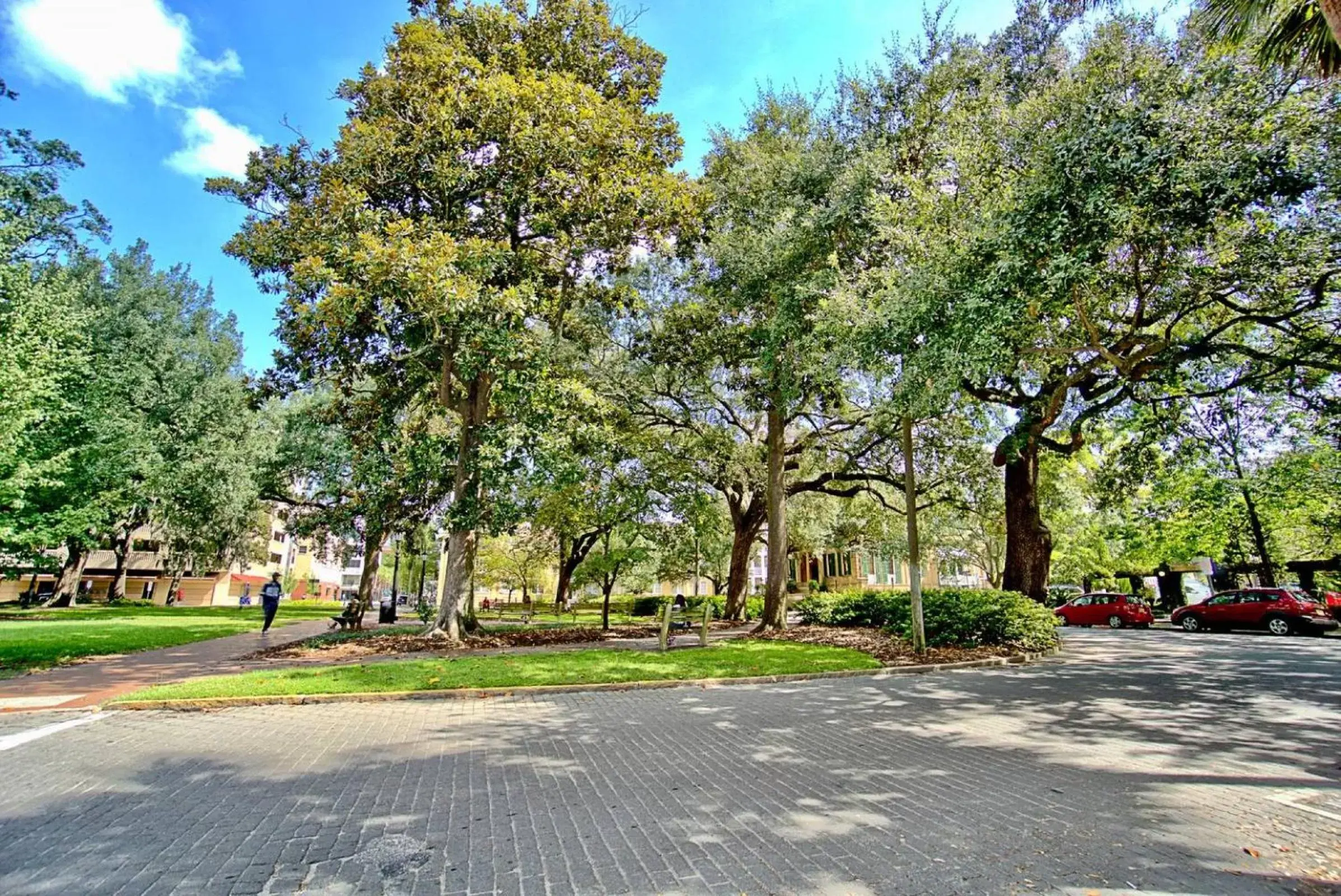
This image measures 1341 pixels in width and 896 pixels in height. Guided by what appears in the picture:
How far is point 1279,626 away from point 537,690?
2465 cm

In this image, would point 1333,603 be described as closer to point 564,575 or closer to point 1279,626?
point 1279,626

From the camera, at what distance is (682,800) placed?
15.5ft

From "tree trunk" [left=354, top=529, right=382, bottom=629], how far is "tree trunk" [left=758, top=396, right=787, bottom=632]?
1129cm

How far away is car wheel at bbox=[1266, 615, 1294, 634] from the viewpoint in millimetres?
20312

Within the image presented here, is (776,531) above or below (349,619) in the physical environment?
above

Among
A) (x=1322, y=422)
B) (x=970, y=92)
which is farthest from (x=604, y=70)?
(x=1322, y=422)

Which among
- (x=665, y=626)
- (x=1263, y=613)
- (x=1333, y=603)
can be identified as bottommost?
(x=665, y=626)

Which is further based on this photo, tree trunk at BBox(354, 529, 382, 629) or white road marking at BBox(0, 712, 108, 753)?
tree trunk at BBox(354, 529, 382, 629)

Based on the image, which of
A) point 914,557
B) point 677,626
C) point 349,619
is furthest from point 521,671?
point 349,619

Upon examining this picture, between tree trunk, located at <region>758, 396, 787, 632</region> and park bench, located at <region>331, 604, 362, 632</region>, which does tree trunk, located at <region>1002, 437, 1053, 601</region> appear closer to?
tree trunk, located at <region>758, 396, 787, 632</region>

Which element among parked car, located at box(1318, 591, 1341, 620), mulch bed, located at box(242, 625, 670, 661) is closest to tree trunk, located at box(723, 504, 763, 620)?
mulch bed, located at box(242, 625, 670, 661)

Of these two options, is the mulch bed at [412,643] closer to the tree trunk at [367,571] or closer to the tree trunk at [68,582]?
the tree trunk at [367,571]

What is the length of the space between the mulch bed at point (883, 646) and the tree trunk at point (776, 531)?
688mm

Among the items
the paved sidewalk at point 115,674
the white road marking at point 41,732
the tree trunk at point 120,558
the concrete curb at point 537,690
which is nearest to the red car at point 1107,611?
the concrete curb at point 537,690
